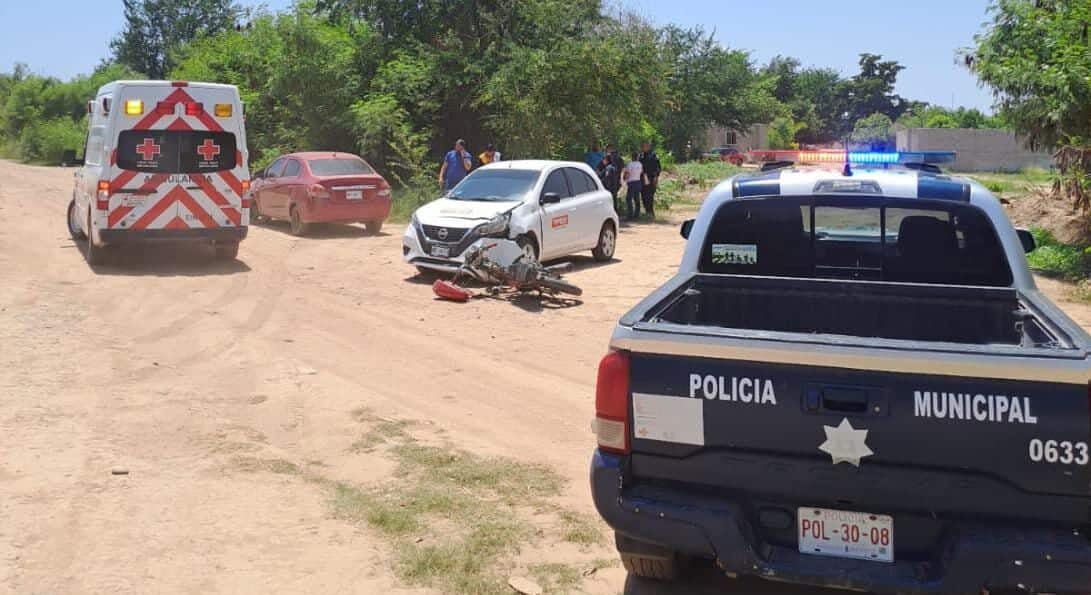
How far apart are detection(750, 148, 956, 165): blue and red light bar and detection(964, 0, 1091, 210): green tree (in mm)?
9912

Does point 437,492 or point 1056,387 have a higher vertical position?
point 1056,387

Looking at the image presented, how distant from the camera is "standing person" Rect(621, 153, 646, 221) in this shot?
2473 centimetres

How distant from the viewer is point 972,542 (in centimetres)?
373

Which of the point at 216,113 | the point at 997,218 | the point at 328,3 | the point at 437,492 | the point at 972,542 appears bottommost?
the point at 437,492

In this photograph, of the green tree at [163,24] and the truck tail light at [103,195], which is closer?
the truck tail light at [103,195]

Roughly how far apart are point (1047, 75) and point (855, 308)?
12223 mm

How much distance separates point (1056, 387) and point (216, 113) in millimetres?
13273

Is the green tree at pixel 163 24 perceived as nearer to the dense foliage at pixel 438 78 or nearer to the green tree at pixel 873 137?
the dense foliage at pixel 438 78

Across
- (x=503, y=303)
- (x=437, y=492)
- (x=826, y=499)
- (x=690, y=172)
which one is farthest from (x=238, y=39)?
(x=826, y=499)

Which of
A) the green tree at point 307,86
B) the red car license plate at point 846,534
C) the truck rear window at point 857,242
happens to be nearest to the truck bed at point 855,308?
the truck rear window at point 857,242

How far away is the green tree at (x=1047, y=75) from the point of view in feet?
51.4

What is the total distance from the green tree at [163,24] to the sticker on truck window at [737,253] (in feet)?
302

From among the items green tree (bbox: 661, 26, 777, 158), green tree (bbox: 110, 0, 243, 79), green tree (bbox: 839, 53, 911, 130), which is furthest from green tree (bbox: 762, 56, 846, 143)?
green tree (bbox: 110, 0, 243, 79)

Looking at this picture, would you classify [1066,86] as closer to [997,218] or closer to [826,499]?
[997,218]
